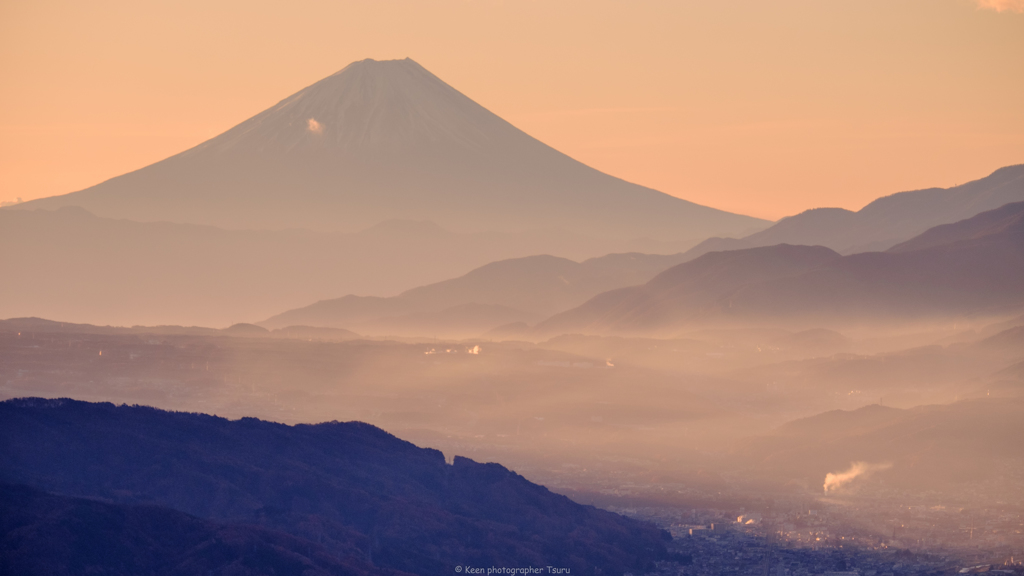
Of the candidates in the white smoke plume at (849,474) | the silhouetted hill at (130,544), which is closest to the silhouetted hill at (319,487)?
the silhouetted hill at (130,544)

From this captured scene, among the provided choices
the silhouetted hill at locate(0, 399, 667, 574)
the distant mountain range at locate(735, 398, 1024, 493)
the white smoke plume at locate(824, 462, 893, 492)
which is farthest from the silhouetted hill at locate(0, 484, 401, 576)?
the distant mountain range at locate(735, 398, 1024, 493)

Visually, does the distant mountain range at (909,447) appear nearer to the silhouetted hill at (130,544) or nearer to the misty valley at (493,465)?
the misty valley at (493,465)

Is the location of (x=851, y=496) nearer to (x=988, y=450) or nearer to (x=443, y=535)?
(x=988, y=450)

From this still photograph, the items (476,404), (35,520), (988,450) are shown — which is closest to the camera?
(35,520)

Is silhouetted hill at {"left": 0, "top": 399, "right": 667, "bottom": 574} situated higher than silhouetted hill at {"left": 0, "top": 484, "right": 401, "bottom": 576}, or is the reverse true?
silhouetted hill at {"left": 0, "top": 399, "right": 667, "bottom": 574}

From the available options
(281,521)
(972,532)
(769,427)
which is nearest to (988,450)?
(972,532)

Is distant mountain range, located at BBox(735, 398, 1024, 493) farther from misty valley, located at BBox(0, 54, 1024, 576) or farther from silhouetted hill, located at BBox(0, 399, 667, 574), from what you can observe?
silhouetted hill, located at BBox(0, 399, 667, 574)
